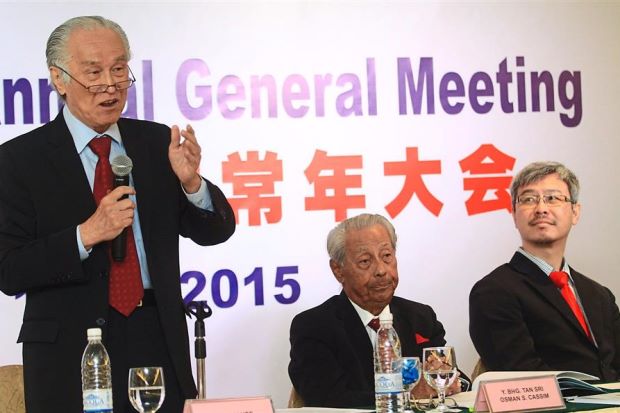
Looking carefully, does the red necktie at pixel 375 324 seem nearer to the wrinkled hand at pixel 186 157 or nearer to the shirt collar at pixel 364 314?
the shirt collar at pixel 364 314

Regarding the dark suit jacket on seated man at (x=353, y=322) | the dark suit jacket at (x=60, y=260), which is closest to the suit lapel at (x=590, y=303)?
the dark suit jacket on seated man at (x=353, y=322)

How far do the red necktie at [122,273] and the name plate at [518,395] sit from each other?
0.80 m

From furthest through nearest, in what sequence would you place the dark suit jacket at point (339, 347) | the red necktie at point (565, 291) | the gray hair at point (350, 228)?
the red necktie at point (565, 291)
the gray hair at point (350, 228)
the dark suit jacket at point (339, 347)

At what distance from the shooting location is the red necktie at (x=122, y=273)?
92.4 inches

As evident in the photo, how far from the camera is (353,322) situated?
3.24 m

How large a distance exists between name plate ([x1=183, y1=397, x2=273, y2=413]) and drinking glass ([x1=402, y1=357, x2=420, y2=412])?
494 mm

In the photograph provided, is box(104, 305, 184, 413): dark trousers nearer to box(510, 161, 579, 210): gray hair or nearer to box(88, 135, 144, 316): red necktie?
box(88, 135, 144, 316): red necktie

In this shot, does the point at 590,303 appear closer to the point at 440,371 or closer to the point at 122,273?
the point at 440,371

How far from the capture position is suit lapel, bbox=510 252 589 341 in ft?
11.5

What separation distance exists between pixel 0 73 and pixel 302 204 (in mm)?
1269

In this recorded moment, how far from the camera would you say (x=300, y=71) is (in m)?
4.16

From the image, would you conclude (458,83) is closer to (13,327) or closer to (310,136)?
(310,136)

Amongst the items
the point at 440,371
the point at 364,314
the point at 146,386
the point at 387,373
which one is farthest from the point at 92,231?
the point at 364,314

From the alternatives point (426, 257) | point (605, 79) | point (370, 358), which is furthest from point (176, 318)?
point (605, 79)
